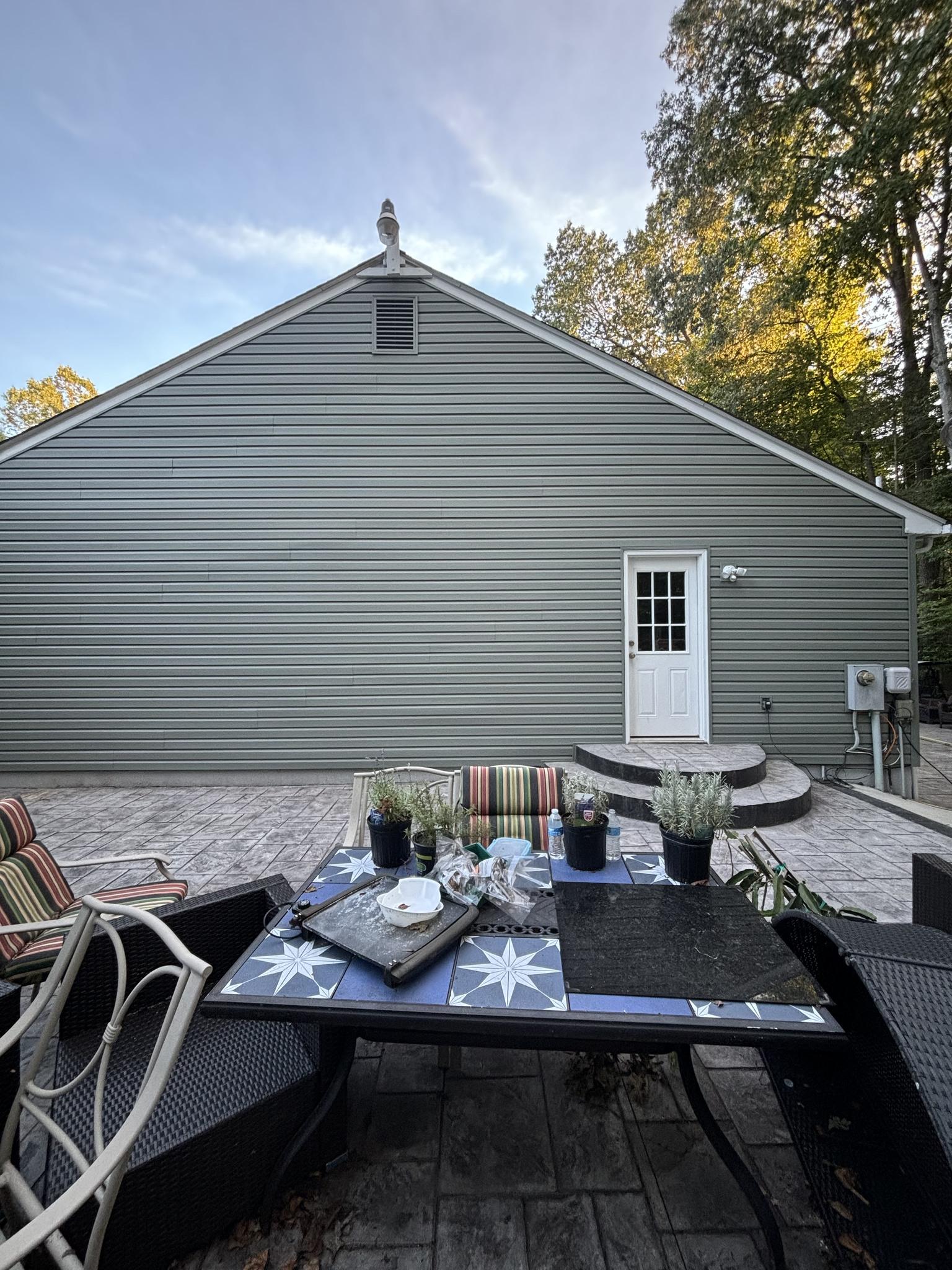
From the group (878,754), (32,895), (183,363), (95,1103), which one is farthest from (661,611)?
(183,363)

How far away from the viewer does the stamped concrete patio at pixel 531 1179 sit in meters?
1.22

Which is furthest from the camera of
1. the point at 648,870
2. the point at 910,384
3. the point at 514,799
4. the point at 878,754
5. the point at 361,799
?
the point at 910,384

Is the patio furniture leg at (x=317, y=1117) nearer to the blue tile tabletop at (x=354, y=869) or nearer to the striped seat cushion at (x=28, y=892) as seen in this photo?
the blue tile tabletop at (x=354, y=869)

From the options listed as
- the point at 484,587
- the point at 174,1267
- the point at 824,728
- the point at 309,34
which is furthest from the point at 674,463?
the point at 309,34

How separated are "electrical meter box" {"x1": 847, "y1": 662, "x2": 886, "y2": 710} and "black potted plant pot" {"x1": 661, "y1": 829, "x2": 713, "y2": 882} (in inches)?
186

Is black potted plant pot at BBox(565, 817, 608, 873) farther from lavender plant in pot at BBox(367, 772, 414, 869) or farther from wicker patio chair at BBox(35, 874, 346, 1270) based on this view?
wicker patio chair at BBox(35, 874, 346, 1270)

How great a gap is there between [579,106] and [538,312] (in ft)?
21.0

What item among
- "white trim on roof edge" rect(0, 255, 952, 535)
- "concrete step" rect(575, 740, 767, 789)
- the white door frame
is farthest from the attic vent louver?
"concrete step" rect(575, 740, 767, 789)

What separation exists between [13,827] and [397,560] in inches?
151

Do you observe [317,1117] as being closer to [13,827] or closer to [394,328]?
[13,827]

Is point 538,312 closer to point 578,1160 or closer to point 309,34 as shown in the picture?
point 309,34

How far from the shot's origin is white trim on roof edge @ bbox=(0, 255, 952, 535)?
5266mm

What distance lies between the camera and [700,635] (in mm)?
5414

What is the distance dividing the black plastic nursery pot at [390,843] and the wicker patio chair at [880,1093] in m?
1.17
